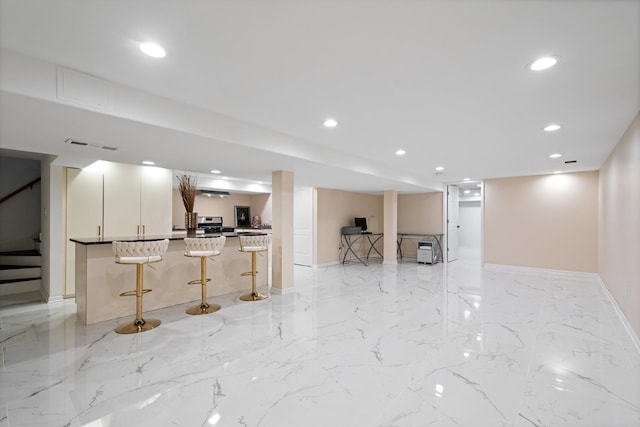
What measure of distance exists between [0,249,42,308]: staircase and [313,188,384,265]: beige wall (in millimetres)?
4969

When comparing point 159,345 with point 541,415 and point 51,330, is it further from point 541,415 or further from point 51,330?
point 541,415

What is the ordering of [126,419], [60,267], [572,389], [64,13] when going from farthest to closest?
[60,267] → [572,389] → [126,419] → [64,13]

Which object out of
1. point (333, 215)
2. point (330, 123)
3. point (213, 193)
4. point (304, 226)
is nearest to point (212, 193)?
→ point (213, 193)

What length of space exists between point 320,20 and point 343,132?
190cm

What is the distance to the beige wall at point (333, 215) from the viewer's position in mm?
7109

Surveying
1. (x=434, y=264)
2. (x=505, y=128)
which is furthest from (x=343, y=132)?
(x=434, y=264)

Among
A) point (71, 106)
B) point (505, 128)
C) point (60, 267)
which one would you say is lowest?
point (60, 267)

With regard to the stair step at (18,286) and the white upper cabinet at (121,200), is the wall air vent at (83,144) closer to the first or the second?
the white upper cabinet at (121,200)

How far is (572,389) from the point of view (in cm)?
199

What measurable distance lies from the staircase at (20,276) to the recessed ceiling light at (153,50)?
4479 mm

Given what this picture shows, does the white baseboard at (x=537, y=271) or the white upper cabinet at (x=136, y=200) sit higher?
the white upper cabinet at (x=136, y=200)

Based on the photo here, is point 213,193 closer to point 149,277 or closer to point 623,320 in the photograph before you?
point 149,277

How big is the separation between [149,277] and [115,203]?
5.57ft

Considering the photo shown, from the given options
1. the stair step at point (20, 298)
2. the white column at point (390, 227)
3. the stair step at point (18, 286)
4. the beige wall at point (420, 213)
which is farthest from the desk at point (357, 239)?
the stair step at point (18, 286)
